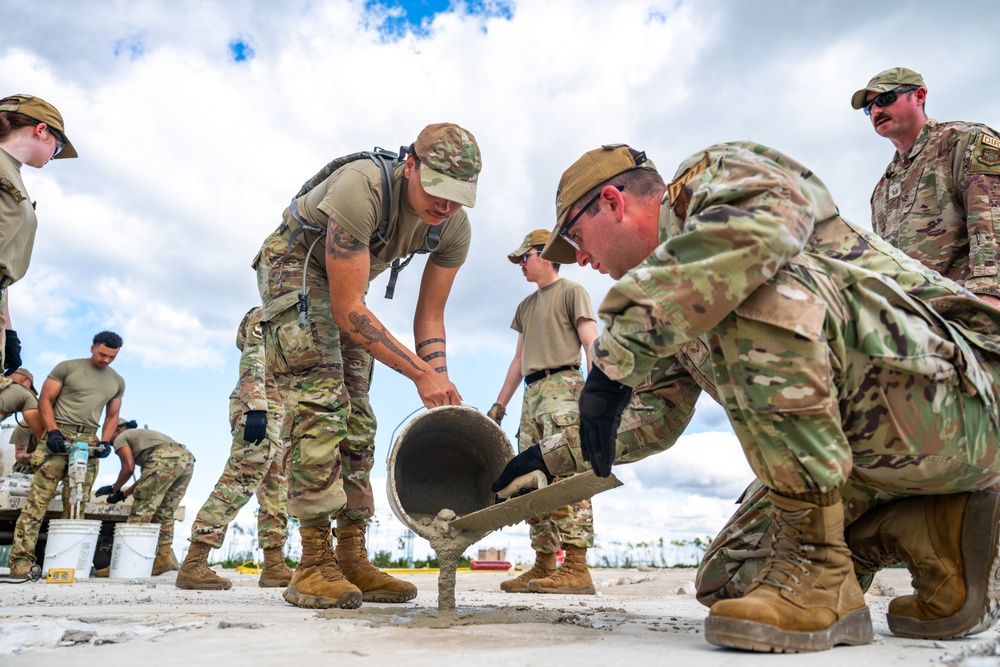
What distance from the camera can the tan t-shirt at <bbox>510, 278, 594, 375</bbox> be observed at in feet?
15.1

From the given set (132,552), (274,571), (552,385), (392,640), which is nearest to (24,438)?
(132,552)

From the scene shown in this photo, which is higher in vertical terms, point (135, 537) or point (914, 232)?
point (914, 232)

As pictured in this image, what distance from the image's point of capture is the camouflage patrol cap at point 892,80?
360 cm

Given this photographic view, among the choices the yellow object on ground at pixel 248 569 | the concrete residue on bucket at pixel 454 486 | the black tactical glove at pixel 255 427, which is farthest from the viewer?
the yellow object on ground at pixel 248 569

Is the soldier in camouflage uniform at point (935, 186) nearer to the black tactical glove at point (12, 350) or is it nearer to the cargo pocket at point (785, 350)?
the cargo pocket at point (785, 350)

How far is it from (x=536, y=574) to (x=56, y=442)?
4419 mm

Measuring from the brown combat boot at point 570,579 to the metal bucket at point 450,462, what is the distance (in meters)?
1.28

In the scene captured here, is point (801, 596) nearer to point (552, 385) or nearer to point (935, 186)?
point (935, 186)

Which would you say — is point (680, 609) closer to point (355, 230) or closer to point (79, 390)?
point (355, 230)

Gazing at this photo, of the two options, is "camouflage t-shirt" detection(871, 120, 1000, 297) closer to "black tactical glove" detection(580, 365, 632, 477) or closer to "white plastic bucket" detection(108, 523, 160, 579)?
"black tactical glove" detection(580, 365, 632, 477)

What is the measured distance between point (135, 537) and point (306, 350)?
390 centimetres

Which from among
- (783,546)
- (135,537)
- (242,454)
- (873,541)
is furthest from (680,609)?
(135,537)

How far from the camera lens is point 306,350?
2.98 metres

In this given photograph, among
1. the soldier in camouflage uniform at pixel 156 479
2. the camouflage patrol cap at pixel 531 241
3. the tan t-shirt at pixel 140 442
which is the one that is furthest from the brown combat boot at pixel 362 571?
the tan t-shirt at pixel 140 442
